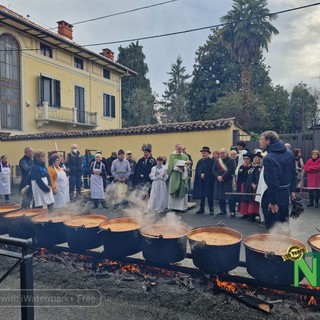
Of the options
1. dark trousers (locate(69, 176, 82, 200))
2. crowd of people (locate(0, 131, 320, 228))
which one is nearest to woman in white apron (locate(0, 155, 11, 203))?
crowd of people (locate(0, 131, 320, 228))

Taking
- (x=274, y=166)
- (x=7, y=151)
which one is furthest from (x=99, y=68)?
(x=274, y=166)

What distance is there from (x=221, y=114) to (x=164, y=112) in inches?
644

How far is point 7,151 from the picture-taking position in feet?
53.9

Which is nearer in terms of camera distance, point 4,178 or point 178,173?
point 178,173

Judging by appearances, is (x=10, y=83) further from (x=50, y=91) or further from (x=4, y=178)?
(x=4, y=178)

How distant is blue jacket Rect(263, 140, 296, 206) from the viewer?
13.0 ft

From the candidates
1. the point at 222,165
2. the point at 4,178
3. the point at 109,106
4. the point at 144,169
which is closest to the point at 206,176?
the point at 222,165

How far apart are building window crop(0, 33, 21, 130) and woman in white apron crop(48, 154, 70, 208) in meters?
13.1

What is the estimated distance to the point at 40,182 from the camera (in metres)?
5.70

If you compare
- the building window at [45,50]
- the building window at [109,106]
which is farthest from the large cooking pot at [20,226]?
the building window at [109,106]

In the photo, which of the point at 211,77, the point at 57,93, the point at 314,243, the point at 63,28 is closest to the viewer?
the point at 314,243

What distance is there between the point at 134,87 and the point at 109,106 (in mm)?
10814

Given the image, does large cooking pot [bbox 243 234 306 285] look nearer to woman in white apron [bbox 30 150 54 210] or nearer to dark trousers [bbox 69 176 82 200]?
woman in white apron [bbox 30 150 54 210]

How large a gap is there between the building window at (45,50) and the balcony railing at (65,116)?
11.5 ft
